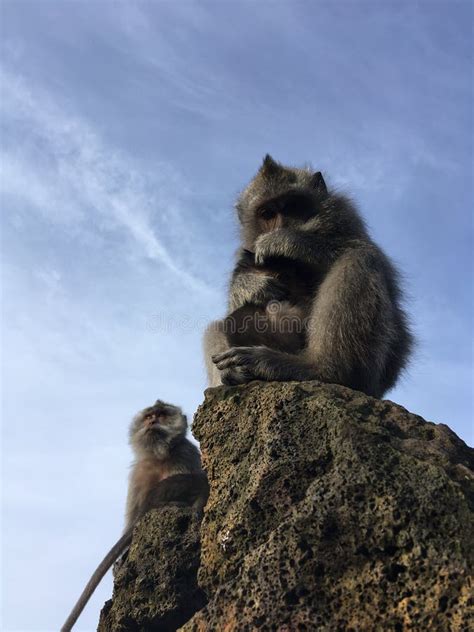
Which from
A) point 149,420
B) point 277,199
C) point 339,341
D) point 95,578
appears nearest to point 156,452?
point 149,420

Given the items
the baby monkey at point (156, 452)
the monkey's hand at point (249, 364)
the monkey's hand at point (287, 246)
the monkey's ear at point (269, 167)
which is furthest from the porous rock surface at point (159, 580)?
the baby monkey at point (156, 452)

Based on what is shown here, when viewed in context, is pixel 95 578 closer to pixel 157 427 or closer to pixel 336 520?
pixel 157 427

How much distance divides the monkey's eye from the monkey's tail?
14.8 ft

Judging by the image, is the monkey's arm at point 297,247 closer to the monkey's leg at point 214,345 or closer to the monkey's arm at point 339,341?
the monkey's arm at point 339,341

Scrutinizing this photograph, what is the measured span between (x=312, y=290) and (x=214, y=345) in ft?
2.61

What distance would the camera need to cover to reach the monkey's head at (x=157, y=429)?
11.5m

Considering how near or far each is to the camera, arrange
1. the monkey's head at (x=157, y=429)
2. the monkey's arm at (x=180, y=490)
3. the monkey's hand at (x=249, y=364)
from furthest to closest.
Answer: the monkey's head at (x=157, y=429) → the monkey's arm at (x=180, y=490) → the monkey's hand at (x=249, y=364)

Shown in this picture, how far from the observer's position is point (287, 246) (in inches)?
191

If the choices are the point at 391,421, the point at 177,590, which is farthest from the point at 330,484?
the point at 177,590

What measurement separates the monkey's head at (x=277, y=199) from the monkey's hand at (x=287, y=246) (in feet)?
0.91

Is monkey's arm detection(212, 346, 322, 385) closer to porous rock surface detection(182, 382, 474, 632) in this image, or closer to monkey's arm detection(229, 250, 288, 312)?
porous rock surface detection(182, 382, 474, 632)

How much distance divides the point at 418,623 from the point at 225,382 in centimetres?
194

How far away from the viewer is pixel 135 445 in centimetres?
1188

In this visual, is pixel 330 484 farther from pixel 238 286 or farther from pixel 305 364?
pixel 238 286
